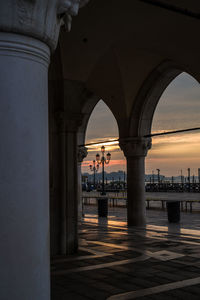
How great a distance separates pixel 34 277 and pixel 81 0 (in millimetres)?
2369

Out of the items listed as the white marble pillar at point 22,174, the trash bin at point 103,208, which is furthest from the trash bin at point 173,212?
the white marble pillar at point 22,174

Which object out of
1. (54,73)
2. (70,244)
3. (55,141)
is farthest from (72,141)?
(70,244)

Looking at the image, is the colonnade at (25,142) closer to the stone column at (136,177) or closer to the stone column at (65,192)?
the stone column at (65,192)

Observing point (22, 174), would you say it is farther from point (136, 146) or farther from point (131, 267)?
point (136, 146)

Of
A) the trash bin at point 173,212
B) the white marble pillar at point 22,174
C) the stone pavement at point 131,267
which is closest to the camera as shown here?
the white marble pillar at point 22,174

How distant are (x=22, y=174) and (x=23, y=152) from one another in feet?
0.54

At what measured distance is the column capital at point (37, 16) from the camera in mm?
2936

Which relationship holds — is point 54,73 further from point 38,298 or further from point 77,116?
point 38,298

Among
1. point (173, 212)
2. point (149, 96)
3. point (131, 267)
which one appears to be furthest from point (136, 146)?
point (131, 267)

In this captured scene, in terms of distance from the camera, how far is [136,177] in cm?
1389

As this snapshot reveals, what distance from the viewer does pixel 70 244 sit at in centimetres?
931

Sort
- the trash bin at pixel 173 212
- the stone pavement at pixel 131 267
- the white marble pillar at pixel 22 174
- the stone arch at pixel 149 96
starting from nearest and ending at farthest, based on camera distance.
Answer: the white marble pillar at pixel 22 174 < the stone pavement at pixel 131 267 < the stone arch at pixel 149 96 < the trash bin at pixel 173 212

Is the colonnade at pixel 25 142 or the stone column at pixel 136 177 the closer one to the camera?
the colonnade at pixel 25 142

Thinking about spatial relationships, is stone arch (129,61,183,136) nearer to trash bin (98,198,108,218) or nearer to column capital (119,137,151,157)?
column capital (119,137,151,157)
